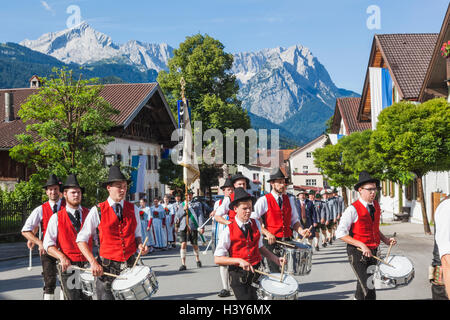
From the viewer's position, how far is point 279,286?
5.39 m

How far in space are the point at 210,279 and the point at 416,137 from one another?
1227 centimetres

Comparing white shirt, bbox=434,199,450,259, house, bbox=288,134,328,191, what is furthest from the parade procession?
house, bbox=288,134,328,191

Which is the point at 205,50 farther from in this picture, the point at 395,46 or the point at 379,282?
the point at 379,282

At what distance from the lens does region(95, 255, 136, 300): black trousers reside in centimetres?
578

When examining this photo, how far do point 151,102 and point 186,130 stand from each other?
20.5m

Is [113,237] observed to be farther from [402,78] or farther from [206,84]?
[206,84]

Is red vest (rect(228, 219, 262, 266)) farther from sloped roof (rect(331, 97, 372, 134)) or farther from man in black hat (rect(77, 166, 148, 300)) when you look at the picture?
sloped roof (rect(331, 97, 372, 134))

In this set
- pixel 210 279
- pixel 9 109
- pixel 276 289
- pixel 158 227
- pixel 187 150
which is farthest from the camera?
pixel 9 109

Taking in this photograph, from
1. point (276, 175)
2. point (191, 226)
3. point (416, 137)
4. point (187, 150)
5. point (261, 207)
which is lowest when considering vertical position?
point (191, 226)

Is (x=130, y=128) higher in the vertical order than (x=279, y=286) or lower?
higher

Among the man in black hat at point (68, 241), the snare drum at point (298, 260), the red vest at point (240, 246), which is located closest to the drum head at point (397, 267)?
the snare drum at point (298, 260)

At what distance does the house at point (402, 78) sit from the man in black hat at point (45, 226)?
2222cm

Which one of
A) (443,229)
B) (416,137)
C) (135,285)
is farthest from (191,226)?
(416,137)
